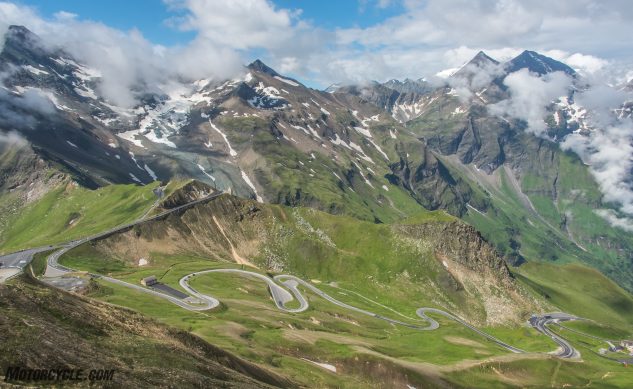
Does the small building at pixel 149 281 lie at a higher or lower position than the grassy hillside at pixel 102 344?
lower

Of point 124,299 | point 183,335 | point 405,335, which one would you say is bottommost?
point 405,335

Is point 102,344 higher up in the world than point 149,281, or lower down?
higher up

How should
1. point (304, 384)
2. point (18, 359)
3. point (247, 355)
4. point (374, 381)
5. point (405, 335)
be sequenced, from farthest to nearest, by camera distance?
point (405, 335)
point (374, 381)
point (247, 355)
point (304, 384)
point (18, 359)

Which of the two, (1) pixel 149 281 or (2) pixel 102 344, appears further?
(1) pixel 149 281

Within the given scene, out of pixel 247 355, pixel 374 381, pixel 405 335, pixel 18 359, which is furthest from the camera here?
pixel 405 335

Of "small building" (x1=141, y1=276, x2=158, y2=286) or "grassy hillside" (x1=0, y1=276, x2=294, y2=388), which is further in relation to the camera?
"small building" (x1=141, y1=276, x2=158, y2=286)

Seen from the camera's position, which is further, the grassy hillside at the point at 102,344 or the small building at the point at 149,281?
the small building at the point at 149,281

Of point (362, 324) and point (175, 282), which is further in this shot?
point (362, 324)

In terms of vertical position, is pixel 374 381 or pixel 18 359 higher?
pixel 18 359

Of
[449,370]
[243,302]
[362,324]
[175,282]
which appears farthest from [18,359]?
[362,324]

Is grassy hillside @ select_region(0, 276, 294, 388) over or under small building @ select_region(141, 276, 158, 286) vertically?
over

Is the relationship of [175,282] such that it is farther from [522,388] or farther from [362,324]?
[522,388]
